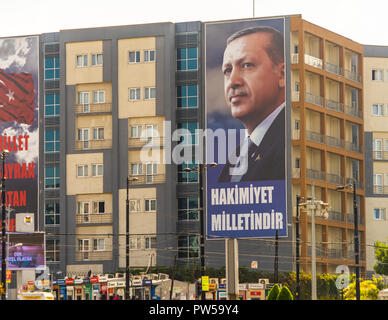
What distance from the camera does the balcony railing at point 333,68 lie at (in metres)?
113

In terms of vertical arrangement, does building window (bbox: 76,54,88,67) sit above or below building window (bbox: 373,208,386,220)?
above

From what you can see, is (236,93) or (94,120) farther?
(94,120)

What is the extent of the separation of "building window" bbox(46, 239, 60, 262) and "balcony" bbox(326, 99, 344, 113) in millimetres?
35853

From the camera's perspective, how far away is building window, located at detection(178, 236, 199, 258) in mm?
108125

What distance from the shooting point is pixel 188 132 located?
110625 mm

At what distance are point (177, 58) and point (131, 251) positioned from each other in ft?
76.0

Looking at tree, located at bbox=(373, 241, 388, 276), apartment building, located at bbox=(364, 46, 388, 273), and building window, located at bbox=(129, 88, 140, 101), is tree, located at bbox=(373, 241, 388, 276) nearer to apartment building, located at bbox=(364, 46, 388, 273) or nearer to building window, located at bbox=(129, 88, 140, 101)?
apartment building, located at bbox=(364, 46, 388, 273)

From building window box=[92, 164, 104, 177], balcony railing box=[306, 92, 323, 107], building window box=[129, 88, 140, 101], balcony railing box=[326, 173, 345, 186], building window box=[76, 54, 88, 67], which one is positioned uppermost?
building window box=[76, 54, 88, 67]

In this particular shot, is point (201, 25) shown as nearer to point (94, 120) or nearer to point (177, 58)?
point (177, 58)

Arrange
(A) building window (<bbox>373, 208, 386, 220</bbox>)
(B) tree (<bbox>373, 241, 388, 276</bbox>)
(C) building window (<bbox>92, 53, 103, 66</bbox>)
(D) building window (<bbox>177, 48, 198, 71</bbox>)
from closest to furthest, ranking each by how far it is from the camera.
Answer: (B) tree (<bbox>373, 241, 388, 276</bbox>)
(D) building window (<bbox>177, 48, 198, 71</bbox>)
(C) building window (<bbox>92, 53, 103, 66</bbox>)
(A) building window (<bbox>373, 208, 386, 220</bbox>)

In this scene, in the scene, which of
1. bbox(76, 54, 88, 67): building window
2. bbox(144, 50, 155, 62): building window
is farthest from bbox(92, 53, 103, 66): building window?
bbox(144, 50, 155, 62): building window

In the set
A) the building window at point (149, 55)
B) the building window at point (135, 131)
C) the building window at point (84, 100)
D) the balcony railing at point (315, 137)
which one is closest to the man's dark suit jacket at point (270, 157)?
the balcony railing at point (315, 137)
